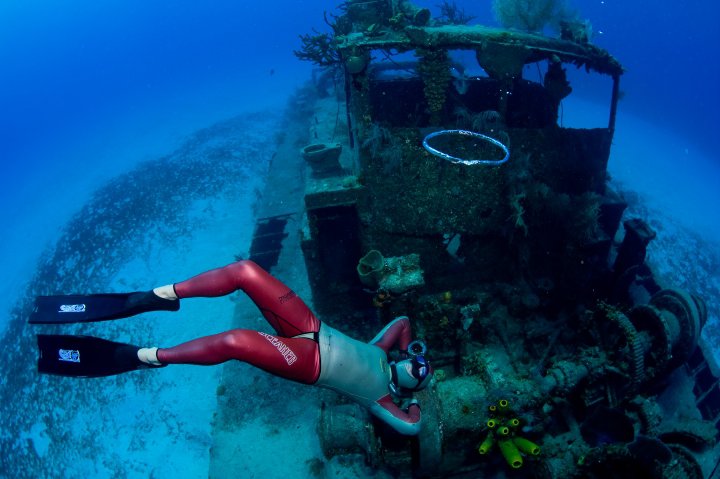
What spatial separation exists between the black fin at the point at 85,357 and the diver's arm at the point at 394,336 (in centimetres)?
255

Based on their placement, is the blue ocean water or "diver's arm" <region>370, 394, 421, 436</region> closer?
"diver's arm" <region>370, 394, 421, 436</region>

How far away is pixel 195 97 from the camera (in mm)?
43344

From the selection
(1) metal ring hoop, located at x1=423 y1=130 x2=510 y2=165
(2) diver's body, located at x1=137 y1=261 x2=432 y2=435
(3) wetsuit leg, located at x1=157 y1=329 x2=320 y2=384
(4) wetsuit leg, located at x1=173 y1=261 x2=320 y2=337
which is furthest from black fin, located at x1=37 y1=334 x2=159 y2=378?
(1) metal ring hoop, located at x1=423 y1=130 x2=510 y2=165

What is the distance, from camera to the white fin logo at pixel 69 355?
3672mm

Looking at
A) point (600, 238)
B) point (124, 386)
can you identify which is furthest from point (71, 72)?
point (600, 238)

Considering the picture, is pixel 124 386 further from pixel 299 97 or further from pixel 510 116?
pixel 299 97

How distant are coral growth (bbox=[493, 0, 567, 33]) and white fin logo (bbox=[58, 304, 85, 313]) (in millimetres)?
10898

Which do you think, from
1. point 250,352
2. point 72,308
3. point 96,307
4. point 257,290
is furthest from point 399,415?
point 72,308

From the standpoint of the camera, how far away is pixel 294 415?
5703mm

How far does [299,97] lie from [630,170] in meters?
23.1

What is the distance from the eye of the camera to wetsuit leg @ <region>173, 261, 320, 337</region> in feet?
12.3

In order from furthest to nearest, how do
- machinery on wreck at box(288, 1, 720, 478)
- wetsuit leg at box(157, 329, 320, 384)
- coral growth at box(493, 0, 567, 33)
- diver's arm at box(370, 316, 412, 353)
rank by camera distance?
coral growth at box(493, 0, 567, 33)
diver's arm at box(370, 316, 412, 353)
machinery on wreck at box(288, 1, 720, 478)
wetsuit leg at box(157, 329, 320, 384)

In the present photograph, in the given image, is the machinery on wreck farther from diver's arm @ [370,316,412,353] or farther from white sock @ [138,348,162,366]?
white sock @ [138,348,162,366]

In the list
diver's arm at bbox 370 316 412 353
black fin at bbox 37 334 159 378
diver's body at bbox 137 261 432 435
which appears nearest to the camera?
diver's body at bbox 137 261 432 435
